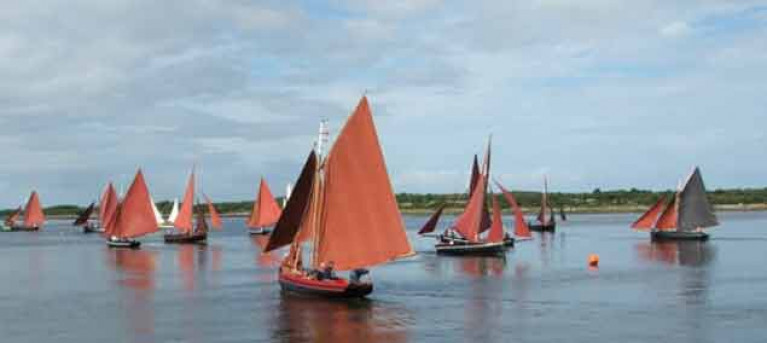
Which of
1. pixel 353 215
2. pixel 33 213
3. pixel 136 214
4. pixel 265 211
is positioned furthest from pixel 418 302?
pixel 33 213

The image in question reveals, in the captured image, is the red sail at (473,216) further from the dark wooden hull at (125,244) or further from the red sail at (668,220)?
the dark wooden hull at (125,244)

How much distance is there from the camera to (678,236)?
104 metres

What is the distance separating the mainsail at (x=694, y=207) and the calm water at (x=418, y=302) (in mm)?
19697

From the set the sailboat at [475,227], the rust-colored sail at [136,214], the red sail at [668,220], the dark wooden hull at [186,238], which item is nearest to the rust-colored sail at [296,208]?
the sailboat at [475,227]

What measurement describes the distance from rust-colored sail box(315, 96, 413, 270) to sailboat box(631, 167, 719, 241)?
6265 centimetres

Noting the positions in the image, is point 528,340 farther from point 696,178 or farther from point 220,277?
point 696,178

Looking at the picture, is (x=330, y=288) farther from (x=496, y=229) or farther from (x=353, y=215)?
(x=496, y=229)

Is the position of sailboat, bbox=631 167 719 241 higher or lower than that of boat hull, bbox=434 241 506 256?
higher

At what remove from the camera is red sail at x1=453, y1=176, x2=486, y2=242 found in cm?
7988

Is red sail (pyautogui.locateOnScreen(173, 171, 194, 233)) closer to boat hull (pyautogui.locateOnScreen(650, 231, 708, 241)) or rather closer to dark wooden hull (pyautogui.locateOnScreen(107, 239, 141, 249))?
dark wooden hull (pyautogui.locateOnScreen(107, 239, 141, 249))

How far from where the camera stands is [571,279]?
198ft

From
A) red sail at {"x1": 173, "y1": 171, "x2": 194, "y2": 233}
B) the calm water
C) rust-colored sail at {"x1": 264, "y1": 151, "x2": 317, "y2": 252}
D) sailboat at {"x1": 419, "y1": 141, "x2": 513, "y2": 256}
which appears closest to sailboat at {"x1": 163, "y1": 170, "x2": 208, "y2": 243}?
red sail at {"x1": 173, "y1": 171, "x2": 194, "y2": 233}

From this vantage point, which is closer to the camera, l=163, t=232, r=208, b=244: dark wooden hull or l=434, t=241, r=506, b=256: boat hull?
l=434, t=241, r=506, b=256: boat hull

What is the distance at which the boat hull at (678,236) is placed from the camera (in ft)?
337
